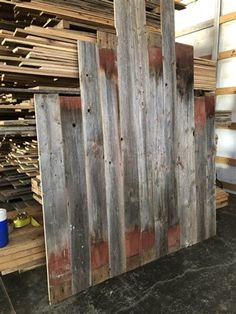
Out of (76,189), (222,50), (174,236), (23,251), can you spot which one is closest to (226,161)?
(222,50)

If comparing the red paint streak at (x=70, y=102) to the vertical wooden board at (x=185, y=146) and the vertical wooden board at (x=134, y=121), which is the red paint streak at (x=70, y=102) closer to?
the vertical wooden board at (x=134, y=121)

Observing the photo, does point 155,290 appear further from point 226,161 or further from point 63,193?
point 226,161

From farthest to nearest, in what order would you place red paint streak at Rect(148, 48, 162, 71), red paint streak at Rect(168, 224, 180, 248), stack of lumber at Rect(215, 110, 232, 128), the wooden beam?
the wooden beam, stack of lumber at Rect(215, 110, 232, 128), red paint streak at Rect(168, 224, 180, 248), red paint streak at Rect(148, 48, 162, 71)

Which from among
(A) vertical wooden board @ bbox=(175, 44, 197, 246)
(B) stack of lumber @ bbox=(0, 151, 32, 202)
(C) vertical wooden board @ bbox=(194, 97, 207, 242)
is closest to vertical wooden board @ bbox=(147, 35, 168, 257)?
(A) vertical wooden board @ bbox=(175, 44, 197, 246)

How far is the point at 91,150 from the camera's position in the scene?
186cm

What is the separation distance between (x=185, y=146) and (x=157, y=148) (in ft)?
1.09

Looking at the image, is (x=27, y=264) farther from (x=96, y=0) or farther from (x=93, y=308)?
(x=96, y=0)

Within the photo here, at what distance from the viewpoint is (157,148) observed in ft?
7.17

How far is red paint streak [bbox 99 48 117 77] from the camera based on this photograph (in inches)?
72.4

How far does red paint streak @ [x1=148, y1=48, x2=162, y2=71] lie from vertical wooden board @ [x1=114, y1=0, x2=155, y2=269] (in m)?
0.05

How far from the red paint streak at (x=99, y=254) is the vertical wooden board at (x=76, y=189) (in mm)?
47

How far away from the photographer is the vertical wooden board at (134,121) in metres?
1.94

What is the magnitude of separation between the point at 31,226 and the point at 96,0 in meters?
1.94

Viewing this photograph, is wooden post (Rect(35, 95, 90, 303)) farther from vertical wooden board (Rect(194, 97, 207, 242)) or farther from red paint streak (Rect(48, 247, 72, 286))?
vertical wooden board (Rect(194, 97, 207, 242))
